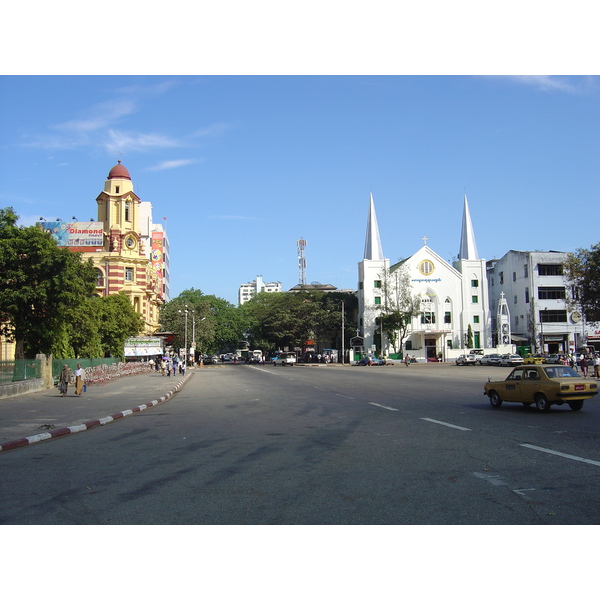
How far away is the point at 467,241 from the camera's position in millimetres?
87125

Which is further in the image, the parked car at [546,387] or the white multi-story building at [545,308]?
the white multi-story building at [545,308]

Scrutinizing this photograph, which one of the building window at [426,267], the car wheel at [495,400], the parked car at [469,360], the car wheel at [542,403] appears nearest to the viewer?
the car wheel at [542,403]

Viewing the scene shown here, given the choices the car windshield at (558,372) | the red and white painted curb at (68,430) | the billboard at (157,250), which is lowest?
the red and white painted curb at (68,430)

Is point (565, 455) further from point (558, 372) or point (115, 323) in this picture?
point (115, 323)

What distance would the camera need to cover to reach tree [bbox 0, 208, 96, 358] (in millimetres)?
27000

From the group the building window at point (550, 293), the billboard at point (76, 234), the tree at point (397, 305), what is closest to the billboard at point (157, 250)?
the billboard at point (76, 234)

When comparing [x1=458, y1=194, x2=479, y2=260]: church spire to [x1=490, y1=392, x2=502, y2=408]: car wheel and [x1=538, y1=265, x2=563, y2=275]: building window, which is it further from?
[x1=490, y1=392, x2=502, y2=408]: car wheel

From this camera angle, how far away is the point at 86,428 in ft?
48.4

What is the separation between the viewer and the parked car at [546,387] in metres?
14.7

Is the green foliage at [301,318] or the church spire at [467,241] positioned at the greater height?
the church spire at [467,241]

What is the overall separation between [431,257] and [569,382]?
70795 millimetres

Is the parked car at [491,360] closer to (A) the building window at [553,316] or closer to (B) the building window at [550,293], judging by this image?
(A) the building window at [553,316]

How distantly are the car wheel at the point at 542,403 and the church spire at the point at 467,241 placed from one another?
73.9 m
